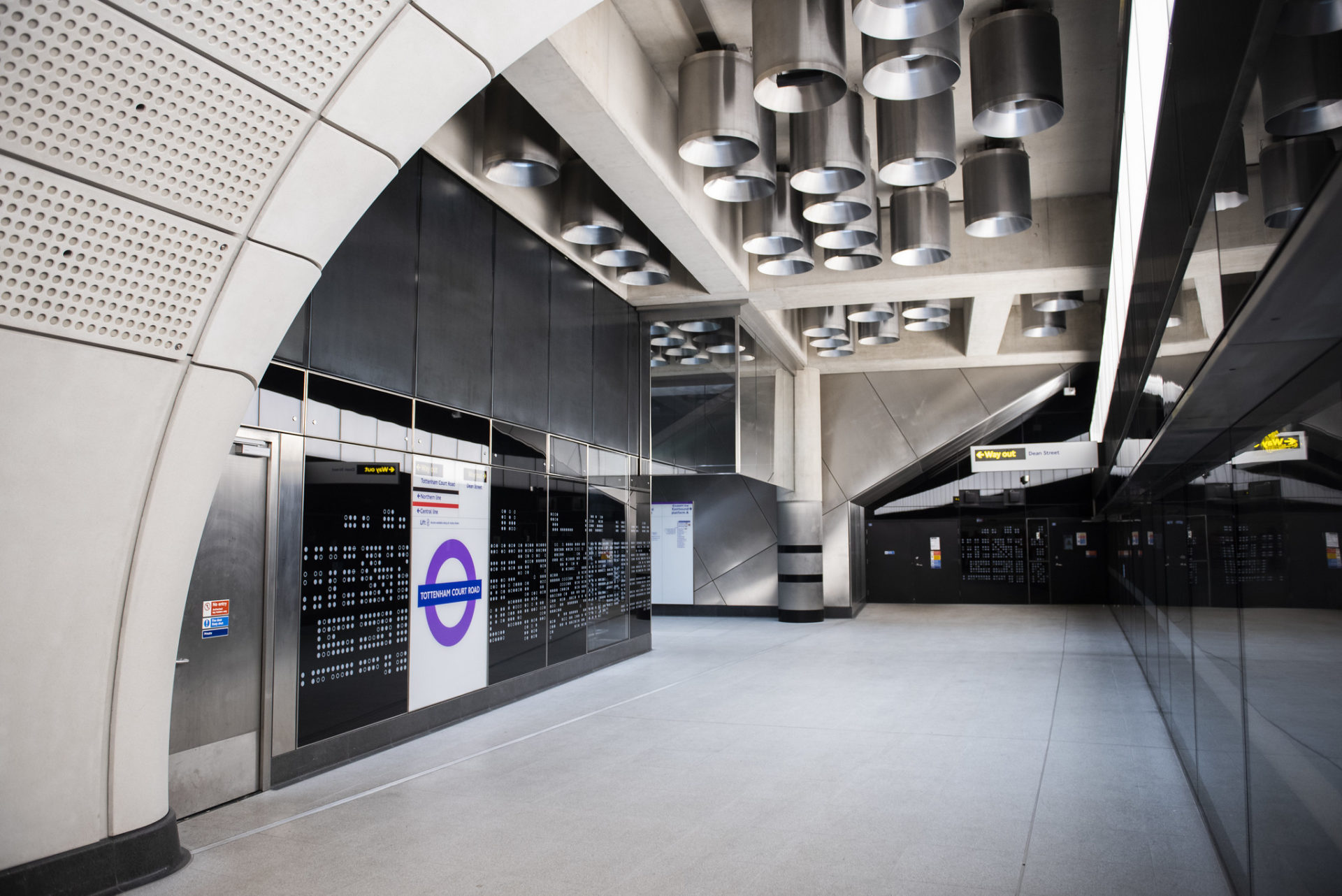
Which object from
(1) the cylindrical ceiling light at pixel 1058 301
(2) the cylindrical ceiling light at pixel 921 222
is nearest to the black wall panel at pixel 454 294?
(2) the cylindrical ceiling light at pixel 921 222

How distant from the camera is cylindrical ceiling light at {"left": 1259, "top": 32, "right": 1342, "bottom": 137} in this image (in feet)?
4.55

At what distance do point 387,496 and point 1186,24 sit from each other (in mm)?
5253

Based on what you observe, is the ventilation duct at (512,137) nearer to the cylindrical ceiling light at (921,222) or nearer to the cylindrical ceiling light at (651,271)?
the cylindrical ceiling light at (651,271)

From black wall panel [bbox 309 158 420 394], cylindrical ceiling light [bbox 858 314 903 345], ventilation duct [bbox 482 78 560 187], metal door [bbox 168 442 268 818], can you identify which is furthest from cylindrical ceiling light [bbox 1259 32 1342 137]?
cylindrical ceiling light [bbox 858 314 903 345]

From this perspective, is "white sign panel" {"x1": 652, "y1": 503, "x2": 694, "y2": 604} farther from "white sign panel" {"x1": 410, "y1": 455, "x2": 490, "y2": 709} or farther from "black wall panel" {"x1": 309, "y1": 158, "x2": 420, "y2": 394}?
"black wall panel" {"x1": 309, "y1": 158, "x2": 420, "y2": 394}

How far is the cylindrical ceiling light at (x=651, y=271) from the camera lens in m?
9.39

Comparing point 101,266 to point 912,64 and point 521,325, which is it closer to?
point 912,64

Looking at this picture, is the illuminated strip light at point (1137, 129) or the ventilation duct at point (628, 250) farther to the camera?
the ventilation duct at point (628, 250)

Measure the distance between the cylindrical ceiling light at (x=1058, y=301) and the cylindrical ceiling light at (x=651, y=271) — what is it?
5.34m

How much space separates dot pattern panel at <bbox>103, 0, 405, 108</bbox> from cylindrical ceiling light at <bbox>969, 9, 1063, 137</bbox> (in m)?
4.13

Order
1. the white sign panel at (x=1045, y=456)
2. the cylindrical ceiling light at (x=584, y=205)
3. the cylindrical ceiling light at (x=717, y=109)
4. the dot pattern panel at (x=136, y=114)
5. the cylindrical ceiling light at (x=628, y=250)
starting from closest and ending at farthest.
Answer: the dot pattern panel at (x=136, y=114)
the cylindrical ceiling light at (x=717, y=109)
the cylindrical ceiling light at (x=584, y=205)
the cylindrical ceiling light at (x=628, y=250)
the white sign panel at (x=1045, y=456)

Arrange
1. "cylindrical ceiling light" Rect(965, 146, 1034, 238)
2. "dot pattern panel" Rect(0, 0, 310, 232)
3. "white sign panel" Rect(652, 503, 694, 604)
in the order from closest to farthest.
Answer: "dot pattern panel" Rect(0, 0, 310, 232) → "cylindrical ceiling light" Rect(965, 146, 1034, 238) → "white sign panel" Rect(652, 503, 694, 604)

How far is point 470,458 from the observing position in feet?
24.3

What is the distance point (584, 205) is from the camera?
8023 mm
